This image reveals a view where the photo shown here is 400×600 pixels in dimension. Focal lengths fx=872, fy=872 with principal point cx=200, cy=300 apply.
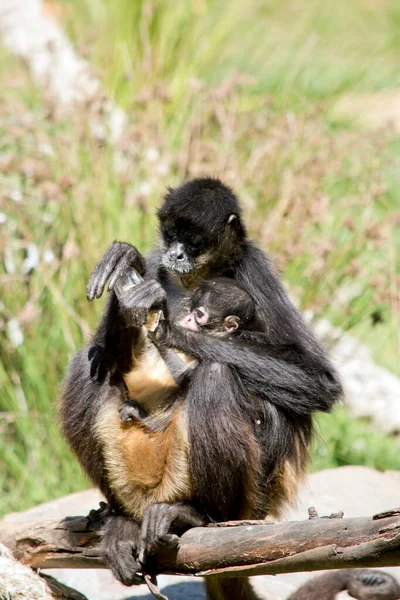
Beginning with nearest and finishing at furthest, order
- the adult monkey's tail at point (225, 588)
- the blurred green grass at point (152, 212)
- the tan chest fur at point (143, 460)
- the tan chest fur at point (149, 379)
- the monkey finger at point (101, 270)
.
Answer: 1. the tan chest fur at point (143, 460)
2. the monkey finger at point (101, 270)
3. the tan chest fur at point (149, 379)
4. the adult monkey's tail at point (225, 588)
5. the blurred green grass at point (152, 212)

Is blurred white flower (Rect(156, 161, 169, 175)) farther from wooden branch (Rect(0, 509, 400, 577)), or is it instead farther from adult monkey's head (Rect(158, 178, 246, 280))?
wooden branch (Rect(0, 509, 400, 577))

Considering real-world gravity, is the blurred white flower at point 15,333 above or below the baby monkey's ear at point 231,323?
above

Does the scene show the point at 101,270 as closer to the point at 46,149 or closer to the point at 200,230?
the point at 200,230

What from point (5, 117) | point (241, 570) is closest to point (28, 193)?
point (5, 117)

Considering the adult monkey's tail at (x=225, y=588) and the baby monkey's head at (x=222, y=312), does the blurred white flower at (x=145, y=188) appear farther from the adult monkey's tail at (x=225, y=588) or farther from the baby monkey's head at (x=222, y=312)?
the adult monkey's tail at (x=225, y=588)

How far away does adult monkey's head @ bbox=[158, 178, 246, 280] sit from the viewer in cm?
515

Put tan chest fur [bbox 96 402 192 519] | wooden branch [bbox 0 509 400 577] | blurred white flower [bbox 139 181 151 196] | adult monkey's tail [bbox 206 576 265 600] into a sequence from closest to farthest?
wooden branch [bbox 0 509 400 577], tan chest fur [bbox 96 402 192 519], adult monkey's tail [bbox 206 576 265 600], blurred white flower [bbox 139 181 151 196]

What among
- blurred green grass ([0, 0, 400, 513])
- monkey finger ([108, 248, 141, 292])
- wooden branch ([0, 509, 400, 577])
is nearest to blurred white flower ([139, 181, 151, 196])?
blurred green grass ([0, 0, 400, 513])

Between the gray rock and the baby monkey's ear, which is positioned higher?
the baby monkey's ear

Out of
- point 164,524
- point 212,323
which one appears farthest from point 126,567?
point 212,323

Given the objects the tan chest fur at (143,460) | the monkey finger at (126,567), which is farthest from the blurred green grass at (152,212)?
the monkey finger at (126,567)

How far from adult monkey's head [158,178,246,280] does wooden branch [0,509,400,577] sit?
5.15ft

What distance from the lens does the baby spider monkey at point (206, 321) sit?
486 cm

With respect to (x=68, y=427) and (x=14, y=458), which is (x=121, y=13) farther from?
(x=68, y=427)
